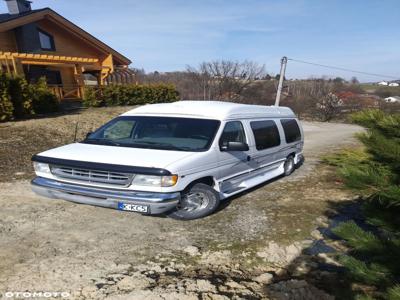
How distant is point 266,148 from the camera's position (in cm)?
725

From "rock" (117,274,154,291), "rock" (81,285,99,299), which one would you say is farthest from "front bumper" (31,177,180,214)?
"rock" (81,285,99,299)

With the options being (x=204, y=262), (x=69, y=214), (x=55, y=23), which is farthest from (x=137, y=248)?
(x=55, y=23)

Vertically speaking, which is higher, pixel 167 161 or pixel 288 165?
pixel 167 161

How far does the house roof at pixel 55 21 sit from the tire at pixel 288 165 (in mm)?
18086

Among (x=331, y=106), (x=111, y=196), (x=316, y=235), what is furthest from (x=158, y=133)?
(x=331, y=106)

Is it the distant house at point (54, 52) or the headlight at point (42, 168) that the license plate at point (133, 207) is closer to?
the headlight at point (42, 168)

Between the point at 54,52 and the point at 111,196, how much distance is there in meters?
21.8

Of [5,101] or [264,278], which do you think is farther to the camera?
[5,101]

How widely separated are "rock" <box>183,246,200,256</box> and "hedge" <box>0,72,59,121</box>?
10285 millimetres

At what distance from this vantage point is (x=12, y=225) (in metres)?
5.12

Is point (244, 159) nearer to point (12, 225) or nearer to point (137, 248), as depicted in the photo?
point (137, 248)
